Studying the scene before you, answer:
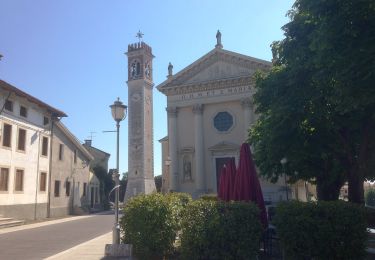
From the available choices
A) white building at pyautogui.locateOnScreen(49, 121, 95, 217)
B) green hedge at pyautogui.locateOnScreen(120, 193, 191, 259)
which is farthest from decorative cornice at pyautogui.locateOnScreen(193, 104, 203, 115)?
green hedge at pyautogui.locateOnScreen(120, 193, 191, 259)

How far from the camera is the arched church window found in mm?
37156

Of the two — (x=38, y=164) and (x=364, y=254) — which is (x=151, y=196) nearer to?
(x=364, y=254)

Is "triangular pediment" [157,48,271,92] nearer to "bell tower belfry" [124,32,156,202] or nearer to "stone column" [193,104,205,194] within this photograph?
"stone column" [193,104,205,194]

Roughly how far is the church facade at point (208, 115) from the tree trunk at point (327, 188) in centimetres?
1863

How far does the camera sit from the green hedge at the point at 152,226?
31.0 feet

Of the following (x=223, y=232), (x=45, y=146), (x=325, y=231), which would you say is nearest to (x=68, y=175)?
(x=45, y=146)

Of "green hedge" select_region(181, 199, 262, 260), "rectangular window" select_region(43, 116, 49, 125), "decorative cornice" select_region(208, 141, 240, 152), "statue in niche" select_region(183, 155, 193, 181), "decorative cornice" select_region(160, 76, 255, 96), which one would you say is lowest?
"green hedge" select_region(181, 199, 262, 260)

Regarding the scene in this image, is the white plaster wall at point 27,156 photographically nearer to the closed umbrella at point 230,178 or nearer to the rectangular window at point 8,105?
the rectangular window at point 8,105

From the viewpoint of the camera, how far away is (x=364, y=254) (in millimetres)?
7855

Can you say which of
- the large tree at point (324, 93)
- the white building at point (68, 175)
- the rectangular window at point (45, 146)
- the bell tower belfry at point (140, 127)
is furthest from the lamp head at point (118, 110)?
the bell tower belfry at point (140, 127)

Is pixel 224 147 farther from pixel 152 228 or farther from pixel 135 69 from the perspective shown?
pixel 152 228

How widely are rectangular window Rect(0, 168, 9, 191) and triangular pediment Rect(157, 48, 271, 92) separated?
1902cm

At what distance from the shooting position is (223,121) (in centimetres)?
3744

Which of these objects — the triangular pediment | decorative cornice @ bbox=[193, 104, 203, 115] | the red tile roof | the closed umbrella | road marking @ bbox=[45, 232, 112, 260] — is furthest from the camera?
decorative cornice @ bbox=[193, 104, 203, 115]
